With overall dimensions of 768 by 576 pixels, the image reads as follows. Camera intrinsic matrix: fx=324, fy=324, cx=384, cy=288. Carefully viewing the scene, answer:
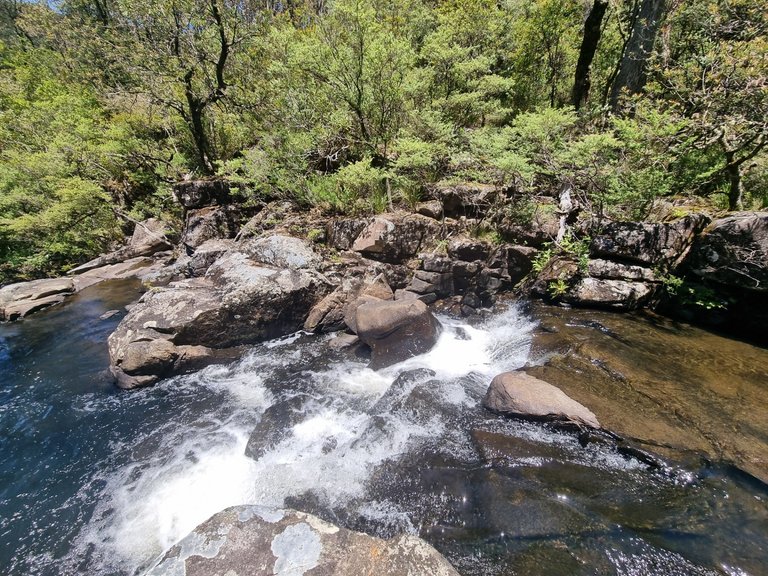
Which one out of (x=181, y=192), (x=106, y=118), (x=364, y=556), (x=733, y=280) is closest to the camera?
(x=364, y=556)

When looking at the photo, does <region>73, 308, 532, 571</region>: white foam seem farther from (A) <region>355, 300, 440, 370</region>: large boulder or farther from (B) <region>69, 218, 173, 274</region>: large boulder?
(B) <region>69, 218, 173, 274</region>: large boulder

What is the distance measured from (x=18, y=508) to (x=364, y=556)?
4.93 m

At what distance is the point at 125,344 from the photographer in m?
6.24

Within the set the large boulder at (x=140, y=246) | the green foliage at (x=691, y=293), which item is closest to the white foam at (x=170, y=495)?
the green foliage at (x=691, y=293)

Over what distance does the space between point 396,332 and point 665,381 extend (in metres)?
4.25

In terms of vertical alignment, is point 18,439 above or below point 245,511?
below

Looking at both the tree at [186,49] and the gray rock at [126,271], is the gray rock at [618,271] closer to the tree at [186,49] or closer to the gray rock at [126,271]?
the tree at [186,49]

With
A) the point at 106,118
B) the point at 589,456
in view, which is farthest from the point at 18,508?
the point at 106,118

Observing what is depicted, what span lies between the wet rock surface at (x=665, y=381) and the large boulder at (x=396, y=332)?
2.05m

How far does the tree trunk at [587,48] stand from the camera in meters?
9.88

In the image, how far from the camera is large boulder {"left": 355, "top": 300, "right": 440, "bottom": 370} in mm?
6398

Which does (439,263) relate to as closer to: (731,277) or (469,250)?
(469,250)

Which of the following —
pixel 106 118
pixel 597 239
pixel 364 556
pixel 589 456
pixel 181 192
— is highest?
pixel 106 118

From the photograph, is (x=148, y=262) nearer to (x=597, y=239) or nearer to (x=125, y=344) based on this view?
(x=125, y=344)
